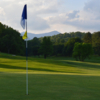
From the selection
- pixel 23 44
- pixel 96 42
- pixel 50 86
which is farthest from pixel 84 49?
pixel 50 86

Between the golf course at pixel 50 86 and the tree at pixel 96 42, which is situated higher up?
the tree at pixel 96 42

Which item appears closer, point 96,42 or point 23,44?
point 23,44

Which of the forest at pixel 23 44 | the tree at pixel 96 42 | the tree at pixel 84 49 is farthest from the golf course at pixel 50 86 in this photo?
the tree at pixel 96 42

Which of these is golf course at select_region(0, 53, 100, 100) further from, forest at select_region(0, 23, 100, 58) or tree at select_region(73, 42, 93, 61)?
forest at select_region(0, 23, 100, 58)

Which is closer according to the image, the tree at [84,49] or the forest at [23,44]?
the tree at [84,49]

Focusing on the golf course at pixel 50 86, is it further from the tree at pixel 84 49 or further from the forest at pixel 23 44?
the forest at pixel 23 44

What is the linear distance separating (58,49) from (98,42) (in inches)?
1029

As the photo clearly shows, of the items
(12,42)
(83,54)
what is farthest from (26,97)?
(12,42)

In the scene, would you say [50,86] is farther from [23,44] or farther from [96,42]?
[96,42]

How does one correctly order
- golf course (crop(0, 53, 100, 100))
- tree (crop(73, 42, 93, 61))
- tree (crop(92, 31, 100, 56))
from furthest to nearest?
tree (crop(92, 31, 100, 56))
tree (crop(73, 42, 93, 61))
golf course (crop(0, 53, 100, 100))

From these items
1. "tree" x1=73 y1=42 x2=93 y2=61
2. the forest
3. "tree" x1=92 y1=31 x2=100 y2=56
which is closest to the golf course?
"tree" x1=73 y1=42 x2=93 y2=61

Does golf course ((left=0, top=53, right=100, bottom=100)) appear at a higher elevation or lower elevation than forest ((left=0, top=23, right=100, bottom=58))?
lower

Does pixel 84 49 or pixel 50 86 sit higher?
pixel 84 49

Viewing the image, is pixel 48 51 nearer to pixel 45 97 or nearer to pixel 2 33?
pixel 2 33
